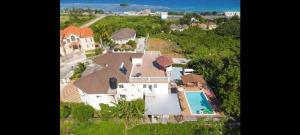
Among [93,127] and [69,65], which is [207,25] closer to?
[69,65]

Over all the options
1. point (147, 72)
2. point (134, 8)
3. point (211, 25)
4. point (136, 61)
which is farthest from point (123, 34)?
point (211, 25)

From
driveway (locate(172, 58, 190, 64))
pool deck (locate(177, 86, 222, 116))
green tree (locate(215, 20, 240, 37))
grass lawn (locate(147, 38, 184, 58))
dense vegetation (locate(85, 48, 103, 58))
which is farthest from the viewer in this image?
green tree (locate(215, 20, 240, 37))

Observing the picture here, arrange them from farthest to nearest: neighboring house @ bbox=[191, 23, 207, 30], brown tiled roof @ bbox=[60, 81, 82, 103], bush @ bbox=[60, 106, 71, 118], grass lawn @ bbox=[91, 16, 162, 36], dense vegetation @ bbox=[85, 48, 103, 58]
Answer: neighboring house @ bbox=[191, 23, 207, 30]
grass lawn @ bbox=[91, 16, 162, 36]
dense vegetation @ bbox=[85, 48, 103, 58]
brown tiled roof @ bbox=[60, 81, 82, 103]
bush @ bbox=[60, 106, 71, 118]

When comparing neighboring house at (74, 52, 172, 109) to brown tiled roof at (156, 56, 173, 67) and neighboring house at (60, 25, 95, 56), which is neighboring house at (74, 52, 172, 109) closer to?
brown tiled roof at (156, 56, 173, 67)

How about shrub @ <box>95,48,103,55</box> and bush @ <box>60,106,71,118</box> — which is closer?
bush @ <box>60,106,71,118</box>

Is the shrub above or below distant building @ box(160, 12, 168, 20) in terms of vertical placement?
below

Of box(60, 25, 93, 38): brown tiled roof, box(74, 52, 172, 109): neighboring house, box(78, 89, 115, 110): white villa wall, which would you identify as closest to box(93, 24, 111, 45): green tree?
box(60, 25, 93, 38): brown tiled roof

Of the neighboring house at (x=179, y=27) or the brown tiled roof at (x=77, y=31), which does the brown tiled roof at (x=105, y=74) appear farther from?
the neighboring house at (x=179, y=27)
